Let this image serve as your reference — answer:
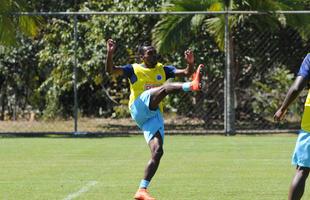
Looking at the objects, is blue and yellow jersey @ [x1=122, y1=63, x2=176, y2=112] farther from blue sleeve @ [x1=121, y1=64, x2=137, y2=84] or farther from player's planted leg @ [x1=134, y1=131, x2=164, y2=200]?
player's planted leg @ [x1=134, y1=131, x2=164, y2=200]

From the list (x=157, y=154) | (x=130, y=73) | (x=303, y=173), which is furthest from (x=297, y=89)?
(x=130, y=73)

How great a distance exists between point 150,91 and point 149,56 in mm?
578

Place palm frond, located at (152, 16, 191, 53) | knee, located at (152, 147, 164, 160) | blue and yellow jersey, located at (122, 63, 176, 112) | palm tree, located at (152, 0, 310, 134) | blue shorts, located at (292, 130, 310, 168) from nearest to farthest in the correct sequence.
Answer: blue shorts, located at (292, 130, 310, 168)
knee, located at (152, 147, 164, 160)
blue and yellow jersey, located at (122, 63, 176, 112)
palm tree, located at (152, 0, 310, 134)
palm frond, located at (152, 16, 191, 53)

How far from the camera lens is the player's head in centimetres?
1034

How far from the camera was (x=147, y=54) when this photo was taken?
34.2ft

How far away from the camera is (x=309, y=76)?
760 cm

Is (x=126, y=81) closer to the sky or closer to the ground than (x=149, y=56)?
closer to the ground

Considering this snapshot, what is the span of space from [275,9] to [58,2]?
8152mm

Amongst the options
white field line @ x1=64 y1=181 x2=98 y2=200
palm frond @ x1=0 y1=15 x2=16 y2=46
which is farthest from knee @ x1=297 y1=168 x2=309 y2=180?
palm frond @ x1=0 y1=15 x2=16 y2=46

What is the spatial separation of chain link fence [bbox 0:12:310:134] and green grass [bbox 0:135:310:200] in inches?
91.6

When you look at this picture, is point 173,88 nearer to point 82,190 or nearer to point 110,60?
point 110,60

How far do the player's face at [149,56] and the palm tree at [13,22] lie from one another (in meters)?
9.76

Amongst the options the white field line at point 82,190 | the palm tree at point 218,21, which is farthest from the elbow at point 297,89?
the palm tree at point 218,21

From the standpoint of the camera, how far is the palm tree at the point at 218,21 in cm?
2055
